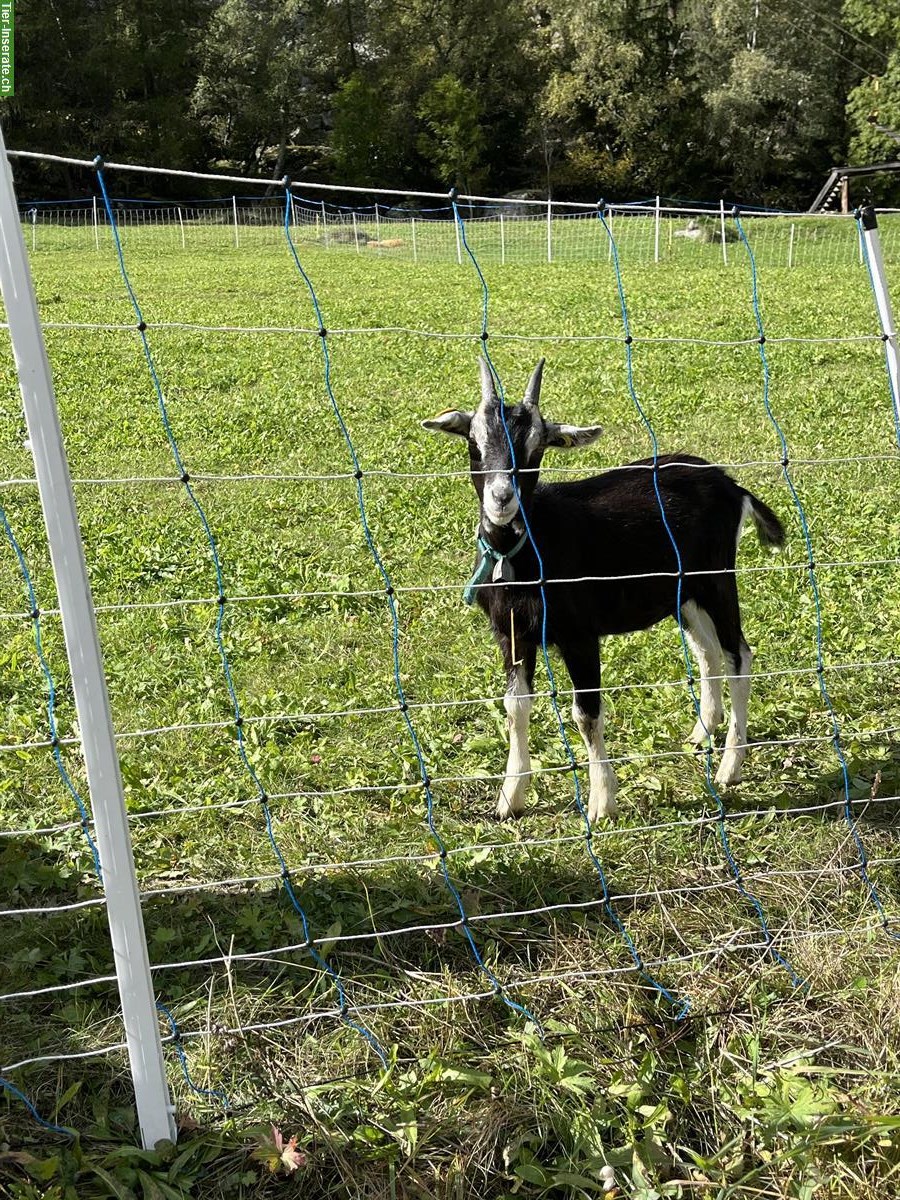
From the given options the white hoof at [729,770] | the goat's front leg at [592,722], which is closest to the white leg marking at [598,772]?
the goat's front leg at [592,722]

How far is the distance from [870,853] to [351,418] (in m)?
7.65

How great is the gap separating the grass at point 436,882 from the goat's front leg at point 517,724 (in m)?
0.11

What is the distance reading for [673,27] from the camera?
1946 inches

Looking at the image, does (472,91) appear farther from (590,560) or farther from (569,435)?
(569,435)

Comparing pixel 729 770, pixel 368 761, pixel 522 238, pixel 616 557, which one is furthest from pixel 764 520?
pixel 522 238

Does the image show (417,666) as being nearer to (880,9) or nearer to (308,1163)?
(308,1163)

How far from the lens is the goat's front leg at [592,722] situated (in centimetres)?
414

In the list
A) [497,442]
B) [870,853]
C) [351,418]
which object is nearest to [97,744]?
[497,442]

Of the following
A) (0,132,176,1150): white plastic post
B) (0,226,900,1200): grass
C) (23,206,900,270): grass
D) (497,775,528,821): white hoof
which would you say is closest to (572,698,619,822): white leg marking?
(0,226,900,1200): grass

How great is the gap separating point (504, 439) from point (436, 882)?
4.95 ft

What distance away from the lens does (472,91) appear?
168 feet

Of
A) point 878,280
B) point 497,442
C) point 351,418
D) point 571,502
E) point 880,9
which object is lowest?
point 351,418

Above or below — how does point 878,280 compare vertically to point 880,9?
below

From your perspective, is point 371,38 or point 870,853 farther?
point 371,38
